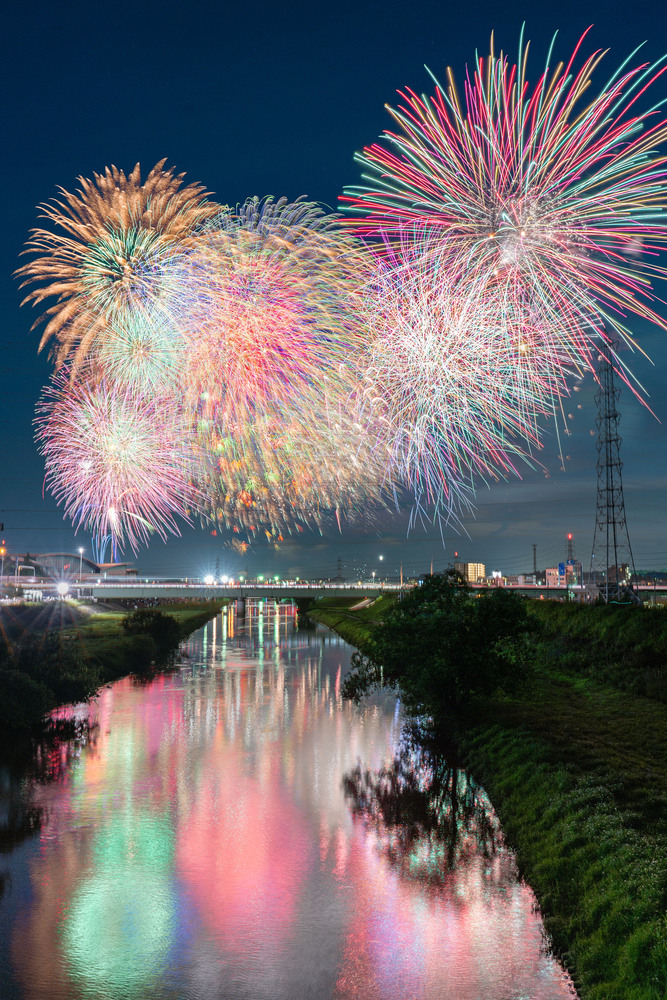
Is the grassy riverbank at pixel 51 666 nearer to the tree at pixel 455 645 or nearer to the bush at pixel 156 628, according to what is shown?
the bush at pixel 156 628

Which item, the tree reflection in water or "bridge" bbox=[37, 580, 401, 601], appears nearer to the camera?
the tree reflection in water

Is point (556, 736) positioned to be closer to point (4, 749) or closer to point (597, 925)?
point (597, 925)

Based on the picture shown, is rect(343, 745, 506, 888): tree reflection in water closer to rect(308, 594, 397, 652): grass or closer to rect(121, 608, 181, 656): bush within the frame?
rect(308, 594, 397, 652): grass

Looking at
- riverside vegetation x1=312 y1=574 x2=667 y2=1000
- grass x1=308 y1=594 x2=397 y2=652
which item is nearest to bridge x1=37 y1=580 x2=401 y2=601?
grass x1=308 y1=594 x2=397 y2=652

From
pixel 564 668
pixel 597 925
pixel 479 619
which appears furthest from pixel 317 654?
pixel 597 925

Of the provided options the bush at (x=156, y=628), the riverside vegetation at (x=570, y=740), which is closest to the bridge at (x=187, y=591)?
the bush at (x=156, y=628)
